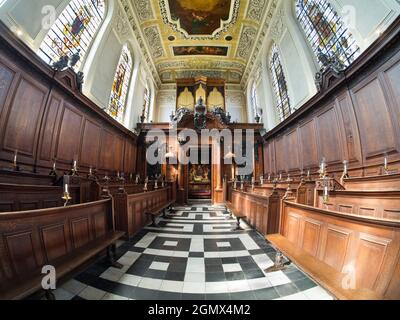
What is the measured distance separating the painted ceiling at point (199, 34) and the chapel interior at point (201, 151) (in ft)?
0.27

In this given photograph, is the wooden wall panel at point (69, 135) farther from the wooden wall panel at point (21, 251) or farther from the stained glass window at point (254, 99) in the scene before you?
the stained glass window at point (254, 99)

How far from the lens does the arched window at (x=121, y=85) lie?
29.8ft

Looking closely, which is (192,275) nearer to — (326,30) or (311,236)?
(311,236)

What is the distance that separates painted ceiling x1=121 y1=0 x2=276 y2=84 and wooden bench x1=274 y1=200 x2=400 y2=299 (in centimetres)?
1063

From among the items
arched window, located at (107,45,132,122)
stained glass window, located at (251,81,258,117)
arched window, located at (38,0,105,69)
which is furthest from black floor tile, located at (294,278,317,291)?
stained glass window, located at (251,81,258,117)

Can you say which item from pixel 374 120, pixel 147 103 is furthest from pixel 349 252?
pixel 147 103

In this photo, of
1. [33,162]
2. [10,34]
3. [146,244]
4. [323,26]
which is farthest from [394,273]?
[323,26]

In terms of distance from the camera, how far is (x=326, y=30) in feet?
21.2

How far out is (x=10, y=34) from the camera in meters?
3.69

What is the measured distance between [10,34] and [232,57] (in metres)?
12.0

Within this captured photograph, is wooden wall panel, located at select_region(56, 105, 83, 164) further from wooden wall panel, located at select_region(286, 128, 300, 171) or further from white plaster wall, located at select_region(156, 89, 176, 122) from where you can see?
wooden wall panel, located at select_region(286, 128, 300, 171)

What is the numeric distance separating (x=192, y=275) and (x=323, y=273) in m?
1.65
